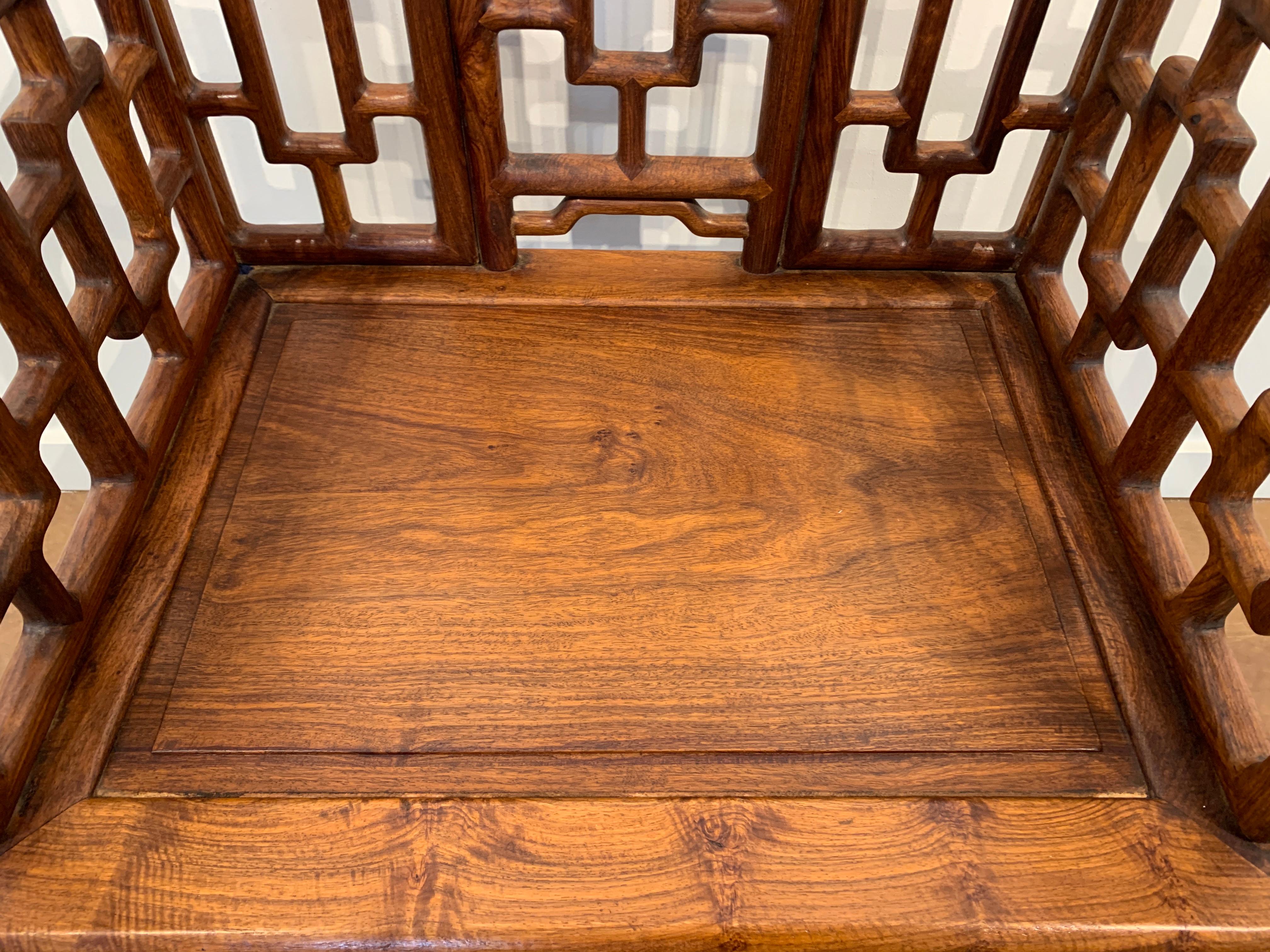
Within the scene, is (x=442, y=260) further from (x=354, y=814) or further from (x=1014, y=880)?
(x=1014, y=880)

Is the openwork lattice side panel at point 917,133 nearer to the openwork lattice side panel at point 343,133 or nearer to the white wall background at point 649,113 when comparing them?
the white wall background at point 649,113

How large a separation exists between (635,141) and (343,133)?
24cm

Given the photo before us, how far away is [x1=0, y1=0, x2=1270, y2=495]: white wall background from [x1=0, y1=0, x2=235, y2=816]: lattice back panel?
22 cm

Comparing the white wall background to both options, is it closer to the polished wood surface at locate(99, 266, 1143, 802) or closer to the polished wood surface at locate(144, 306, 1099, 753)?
the polished wood surface at locate(144, 306, 1099, 753)

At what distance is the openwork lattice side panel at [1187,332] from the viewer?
571 mm

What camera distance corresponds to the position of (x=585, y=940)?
0.53 meters

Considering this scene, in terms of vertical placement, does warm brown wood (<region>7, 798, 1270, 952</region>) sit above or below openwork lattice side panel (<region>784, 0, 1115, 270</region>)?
below

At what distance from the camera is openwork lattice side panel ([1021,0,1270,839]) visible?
571 mm

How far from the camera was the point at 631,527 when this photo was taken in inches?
28.1

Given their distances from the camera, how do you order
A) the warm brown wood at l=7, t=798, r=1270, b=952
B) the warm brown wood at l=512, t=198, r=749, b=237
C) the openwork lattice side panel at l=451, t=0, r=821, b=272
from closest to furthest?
the warm brown wood at l=7, t=798, r=1270, b=952 → the openwork lattice side panel at l=451, t=0, r=821, b=272 → the warm brown wood at l=512, t=198, r=749, b=237

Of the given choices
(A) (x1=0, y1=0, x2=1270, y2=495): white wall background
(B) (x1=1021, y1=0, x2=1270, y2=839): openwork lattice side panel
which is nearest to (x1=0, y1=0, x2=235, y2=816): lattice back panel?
(A) (x1=0, y1=0, x2=1270, y2=495): white wall background

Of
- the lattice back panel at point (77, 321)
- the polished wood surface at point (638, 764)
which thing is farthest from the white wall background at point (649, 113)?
the polished wood surface at point (638, 764)

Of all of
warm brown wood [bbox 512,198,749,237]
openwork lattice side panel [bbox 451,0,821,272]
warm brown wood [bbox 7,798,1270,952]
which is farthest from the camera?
warm brown wood [bbox 512,198,749,237]

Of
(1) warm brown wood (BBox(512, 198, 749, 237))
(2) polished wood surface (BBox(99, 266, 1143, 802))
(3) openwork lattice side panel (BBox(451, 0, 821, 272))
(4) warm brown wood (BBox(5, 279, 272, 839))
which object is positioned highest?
(3) openwork lattice side panel (BBox(451, 0, 821, 272))
